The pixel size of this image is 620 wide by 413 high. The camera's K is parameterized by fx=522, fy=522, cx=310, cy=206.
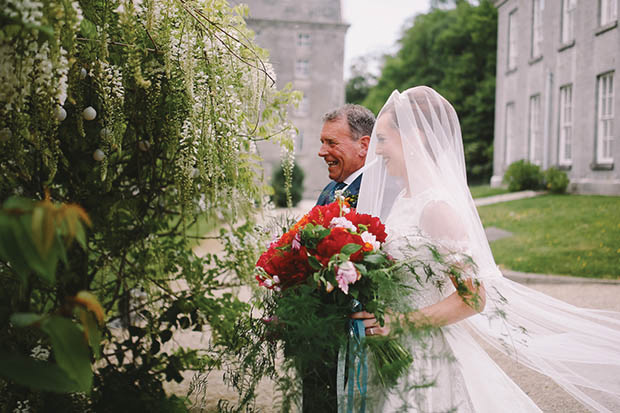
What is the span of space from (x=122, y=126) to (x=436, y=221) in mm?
1698

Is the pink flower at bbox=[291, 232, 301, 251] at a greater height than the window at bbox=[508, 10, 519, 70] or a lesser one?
lesser

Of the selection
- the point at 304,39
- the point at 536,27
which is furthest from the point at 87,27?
the point at 304,39

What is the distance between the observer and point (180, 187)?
3.31 meters

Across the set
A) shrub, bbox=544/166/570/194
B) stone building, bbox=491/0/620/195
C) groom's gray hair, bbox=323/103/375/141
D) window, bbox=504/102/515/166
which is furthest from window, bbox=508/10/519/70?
groom's gray hair, bbox=323/103/375/141

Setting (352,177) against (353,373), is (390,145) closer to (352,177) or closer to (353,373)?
(352,177)

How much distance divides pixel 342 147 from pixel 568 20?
16.4 meters

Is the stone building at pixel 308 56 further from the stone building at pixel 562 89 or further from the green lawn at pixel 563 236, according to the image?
the green lawn at pixel 563 236

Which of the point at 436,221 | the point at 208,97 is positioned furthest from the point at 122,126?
the point at 436,221

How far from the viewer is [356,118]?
3.76 meters

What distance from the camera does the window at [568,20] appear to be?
16.4 m

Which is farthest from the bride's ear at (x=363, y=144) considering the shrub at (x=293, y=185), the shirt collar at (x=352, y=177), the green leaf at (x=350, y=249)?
the shrub at (x=293, y=185)

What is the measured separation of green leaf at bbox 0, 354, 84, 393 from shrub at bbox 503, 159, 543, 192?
1833 centimetres

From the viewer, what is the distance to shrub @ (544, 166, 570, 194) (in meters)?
15.8

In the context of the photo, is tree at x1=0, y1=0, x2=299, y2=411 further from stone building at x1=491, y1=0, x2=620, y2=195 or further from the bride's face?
stone building at x1=491, y1=0, x2=620, y2=195
